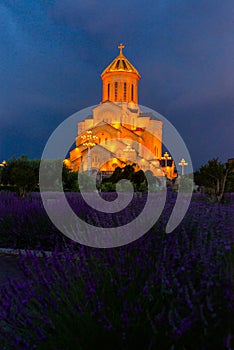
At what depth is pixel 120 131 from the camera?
71.5 meters

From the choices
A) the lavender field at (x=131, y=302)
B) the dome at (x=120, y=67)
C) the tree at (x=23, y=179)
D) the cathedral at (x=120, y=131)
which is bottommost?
the lavender field at (x=131, y=302)

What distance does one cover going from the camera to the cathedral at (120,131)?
6450 cm

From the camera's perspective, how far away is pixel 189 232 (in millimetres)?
4090

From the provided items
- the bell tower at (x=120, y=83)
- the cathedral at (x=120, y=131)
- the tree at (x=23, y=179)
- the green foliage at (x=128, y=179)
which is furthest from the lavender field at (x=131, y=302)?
the bell tower at (x=120, y=83)

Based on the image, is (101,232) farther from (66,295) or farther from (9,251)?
(9,251)

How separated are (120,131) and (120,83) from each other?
13.7m

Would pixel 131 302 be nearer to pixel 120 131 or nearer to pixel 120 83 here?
pixel 120 131

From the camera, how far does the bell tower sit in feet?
263

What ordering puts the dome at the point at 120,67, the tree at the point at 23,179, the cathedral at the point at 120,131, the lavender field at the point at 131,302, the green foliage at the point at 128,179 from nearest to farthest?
the lavender field at the point at 131,302, the tree at the point at 23,179, the green foliage at the point at 128,179, the cathedral at the point at 120,131, the dome at the point at 120,67

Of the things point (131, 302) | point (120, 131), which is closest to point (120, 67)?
point (120, 131)

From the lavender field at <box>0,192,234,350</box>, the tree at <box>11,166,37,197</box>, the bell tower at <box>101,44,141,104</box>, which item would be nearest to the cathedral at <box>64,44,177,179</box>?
the bell tower at <box>101,44,141,104</box>

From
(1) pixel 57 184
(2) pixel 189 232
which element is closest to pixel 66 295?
(2) pixel 189 232

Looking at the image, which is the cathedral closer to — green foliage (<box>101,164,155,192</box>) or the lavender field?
green foliage (<box>101,164,155,192</box>)

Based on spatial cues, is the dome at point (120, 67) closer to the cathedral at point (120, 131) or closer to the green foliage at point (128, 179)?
the cathedral at point (120, 131)
